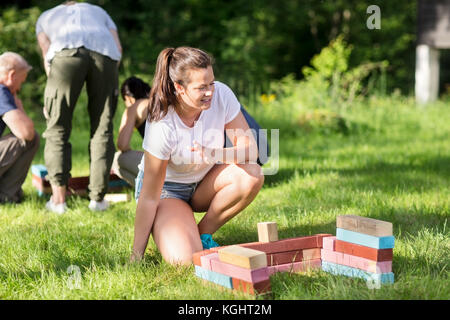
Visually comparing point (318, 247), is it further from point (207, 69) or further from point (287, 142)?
point (287, 142)

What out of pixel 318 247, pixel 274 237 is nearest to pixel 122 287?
pixel 274 237

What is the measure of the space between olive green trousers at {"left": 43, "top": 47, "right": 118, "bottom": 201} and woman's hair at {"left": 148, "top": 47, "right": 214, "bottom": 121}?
1.28 m

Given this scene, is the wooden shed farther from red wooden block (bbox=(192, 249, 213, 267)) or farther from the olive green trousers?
red wooden block (bbox=(192, 249, 213, 267))

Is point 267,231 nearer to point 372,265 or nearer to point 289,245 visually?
point 289,245

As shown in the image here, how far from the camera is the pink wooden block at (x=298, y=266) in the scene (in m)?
2.70

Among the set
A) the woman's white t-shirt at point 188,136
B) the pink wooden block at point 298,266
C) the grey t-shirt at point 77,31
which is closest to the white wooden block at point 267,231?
the pink wooden block at point 298,266

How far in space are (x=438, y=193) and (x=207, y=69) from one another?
7.69ft

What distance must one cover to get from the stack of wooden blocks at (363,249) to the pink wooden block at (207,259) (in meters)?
0.55

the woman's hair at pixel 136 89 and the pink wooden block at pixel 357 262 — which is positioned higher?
the woman's hair at pixel 136 89

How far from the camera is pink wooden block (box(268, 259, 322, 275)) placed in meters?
2.70

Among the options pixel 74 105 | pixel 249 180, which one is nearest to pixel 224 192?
pixel 249 180

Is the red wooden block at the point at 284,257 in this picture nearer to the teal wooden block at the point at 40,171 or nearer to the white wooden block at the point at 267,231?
the white wooden block at the point at 267,231

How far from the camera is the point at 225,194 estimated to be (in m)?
3.24

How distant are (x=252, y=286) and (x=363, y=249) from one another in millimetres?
538
